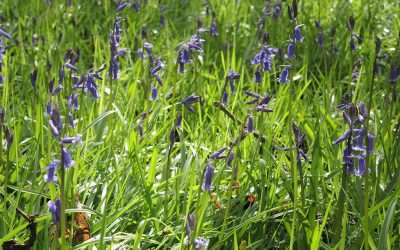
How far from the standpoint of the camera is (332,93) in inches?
175

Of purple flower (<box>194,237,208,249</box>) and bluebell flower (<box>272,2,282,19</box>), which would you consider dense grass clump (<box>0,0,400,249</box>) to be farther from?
bluebell flower (<box>272,2,282,19</box>)

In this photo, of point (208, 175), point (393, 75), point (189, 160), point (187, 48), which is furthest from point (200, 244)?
point (393, 75)

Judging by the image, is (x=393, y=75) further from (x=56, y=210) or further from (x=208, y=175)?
(x=56, y=210)

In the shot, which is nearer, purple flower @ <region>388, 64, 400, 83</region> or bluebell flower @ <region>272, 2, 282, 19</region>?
purple flower @ <region>388, 64, 400, 83</region>

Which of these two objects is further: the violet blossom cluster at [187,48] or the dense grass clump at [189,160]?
the violet blossom cluster at [187,48]

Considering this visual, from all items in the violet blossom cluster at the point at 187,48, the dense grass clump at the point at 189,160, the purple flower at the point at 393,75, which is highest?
the violet blossom cluster at the point at 187,48

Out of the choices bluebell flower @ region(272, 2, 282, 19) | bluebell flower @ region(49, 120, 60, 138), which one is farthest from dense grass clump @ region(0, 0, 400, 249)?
bluebell flower @ region(272, 2, 282, 19)

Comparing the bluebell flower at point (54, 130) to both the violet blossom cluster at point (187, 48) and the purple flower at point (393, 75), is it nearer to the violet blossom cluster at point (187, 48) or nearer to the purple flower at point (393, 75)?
the violet blossom cluster at point (187, 48)


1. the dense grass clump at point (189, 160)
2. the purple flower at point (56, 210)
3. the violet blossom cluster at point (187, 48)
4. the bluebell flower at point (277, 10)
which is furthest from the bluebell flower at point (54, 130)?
the bluebell flower at point (277, 10)

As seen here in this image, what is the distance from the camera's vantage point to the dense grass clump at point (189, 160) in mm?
2518

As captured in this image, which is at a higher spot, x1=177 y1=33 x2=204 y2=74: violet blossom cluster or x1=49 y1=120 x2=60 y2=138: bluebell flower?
x1=49 y1=120 x2=60 y2=138: bluebell flower

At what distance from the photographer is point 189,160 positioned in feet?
10.6

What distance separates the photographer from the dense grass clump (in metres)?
2.52

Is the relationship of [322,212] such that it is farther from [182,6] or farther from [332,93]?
[182,6]
